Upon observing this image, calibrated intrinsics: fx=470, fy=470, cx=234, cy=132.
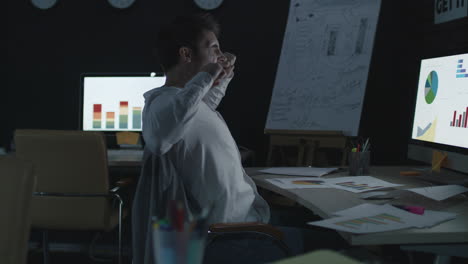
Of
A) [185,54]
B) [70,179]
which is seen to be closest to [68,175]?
[70,179]

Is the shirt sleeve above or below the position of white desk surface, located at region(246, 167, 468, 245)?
above

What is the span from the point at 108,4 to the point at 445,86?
2467 millimetres

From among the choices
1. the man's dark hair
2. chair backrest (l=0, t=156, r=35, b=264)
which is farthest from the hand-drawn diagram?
chair backrest (l=0, t=156, r=35, b=264)

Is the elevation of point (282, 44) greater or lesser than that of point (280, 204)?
greater

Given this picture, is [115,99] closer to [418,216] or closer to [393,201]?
[393,201]

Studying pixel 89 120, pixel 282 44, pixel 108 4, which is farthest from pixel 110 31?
pixel 282 44

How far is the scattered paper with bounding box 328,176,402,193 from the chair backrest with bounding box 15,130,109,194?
110cm

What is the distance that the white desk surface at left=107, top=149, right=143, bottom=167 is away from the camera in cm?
230

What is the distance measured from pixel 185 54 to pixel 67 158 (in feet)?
3.15

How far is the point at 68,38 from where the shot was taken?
339cm

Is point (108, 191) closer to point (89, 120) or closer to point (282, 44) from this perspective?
point (89, 120)

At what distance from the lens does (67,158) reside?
2217 millimetres

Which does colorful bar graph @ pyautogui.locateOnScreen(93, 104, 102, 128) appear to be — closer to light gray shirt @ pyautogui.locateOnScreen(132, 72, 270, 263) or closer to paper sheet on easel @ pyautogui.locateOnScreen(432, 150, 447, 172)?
light gray shirt @ pyautogui.locateOnScreen(132, 72, 270, 263)

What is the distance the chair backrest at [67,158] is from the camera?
2174 mm
